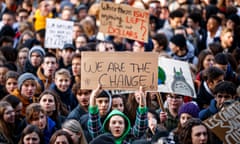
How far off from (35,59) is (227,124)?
5891mm

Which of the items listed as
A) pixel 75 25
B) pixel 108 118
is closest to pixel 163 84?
pixel 108 118

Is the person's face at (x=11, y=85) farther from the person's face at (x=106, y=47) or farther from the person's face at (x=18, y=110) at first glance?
the person's face at (x=106, y=47)

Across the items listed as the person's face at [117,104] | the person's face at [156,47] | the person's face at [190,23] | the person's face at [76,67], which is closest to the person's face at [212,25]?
the person's face at [190,23]

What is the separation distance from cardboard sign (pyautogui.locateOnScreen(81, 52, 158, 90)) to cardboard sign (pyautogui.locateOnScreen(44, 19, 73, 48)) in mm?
5164

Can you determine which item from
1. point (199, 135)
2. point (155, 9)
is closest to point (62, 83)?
point (199, 135)

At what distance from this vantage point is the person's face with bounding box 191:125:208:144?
11.4 meters

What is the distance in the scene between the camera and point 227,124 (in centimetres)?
1080

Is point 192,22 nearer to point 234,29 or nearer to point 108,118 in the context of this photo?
point 234,29

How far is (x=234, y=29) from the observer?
1812 centimetres

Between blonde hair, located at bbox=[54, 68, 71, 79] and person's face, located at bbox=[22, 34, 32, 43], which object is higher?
person's face, located at bbox=[22, 34, 32, 43]

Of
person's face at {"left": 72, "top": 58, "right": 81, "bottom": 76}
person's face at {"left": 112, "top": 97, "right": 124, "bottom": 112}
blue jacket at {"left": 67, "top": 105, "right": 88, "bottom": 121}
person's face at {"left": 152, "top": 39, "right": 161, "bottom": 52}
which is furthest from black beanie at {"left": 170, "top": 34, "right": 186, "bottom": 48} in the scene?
person's face at {"left": 112, "top": 97, "right": 124, "bottom": 112}

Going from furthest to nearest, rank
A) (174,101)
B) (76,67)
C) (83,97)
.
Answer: (76,67)
(83,97)
(174,101)

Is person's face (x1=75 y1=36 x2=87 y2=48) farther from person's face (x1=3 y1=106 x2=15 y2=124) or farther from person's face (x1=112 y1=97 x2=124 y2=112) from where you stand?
person's face (x1=3 y1=106 x2=15 y2=124)

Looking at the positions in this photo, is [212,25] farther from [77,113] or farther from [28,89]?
[77,113]
